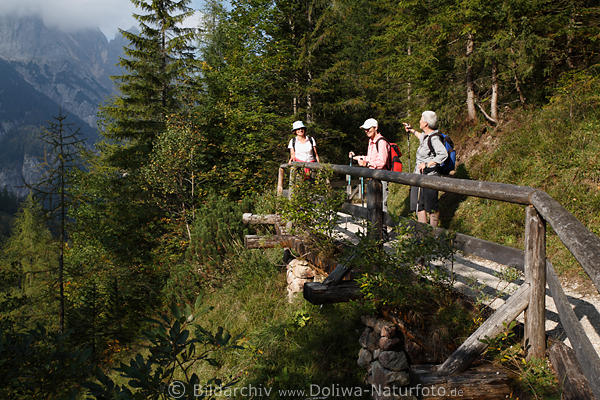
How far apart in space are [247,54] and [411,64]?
7939mm

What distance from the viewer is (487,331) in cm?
216

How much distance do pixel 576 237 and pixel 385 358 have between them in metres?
1.88

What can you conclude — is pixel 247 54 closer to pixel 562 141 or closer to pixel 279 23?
pixel 279 23

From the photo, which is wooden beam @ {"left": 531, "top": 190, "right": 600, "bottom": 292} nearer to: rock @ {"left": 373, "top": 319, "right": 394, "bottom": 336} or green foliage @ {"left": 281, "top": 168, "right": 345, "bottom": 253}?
rock @ {"left": 373, "top": 319, "right": 394, "bottom": 336}

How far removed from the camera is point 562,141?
628cm

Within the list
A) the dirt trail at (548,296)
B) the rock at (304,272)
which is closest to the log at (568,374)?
the dirt trail at (548,296)

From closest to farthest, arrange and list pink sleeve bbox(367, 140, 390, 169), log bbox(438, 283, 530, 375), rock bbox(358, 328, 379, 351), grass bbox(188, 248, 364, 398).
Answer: log bbox(438, 283, 530, 375)
rock bbox(358, 328, 379, 351)
grass bbox(188, 248, 364, 398)
pink sleeve bbox(367, 140, 390, 169)

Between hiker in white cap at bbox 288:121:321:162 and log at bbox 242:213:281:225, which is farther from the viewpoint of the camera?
log at bbox 242:213:281:225

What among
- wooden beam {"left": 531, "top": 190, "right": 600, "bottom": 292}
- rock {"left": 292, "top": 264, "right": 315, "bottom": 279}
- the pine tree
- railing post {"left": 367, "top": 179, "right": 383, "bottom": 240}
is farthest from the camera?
the pine tree

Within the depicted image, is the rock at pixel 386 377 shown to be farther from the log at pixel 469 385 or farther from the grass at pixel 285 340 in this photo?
the grass at pixel 285 340

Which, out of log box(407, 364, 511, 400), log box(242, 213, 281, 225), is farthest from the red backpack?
log box(407, 364, 511, 400)

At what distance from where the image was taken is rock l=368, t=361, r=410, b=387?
2576mm

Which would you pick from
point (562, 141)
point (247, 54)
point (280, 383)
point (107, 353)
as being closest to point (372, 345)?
point (280, 383)

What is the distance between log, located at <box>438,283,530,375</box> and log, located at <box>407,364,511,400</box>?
5cm
